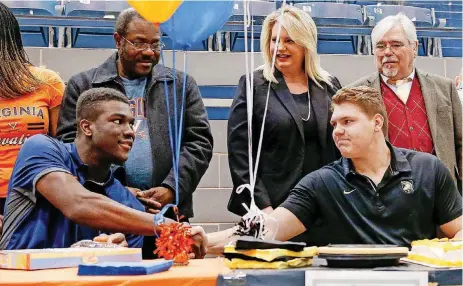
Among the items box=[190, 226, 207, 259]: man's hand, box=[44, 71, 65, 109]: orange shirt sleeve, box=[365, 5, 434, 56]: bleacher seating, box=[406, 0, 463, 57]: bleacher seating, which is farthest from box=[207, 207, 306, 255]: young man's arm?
→ box=[406, 0, 463, 57]: bleacher seating

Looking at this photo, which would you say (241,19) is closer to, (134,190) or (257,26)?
(257,26)

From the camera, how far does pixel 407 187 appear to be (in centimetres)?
256

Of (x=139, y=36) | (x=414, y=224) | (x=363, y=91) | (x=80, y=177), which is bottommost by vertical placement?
(x=414, y=224)

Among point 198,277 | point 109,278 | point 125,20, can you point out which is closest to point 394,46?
point 125,20

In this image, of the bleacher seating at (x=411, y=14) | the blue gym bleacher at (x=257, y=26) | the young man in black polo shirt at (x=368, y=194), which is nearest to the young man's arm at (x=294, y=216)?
the young man in black polo shirt at (x=368, y=194)

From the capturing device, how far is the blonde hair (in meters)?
3.14

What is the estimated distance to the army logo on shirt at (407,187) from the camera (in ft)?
8.38

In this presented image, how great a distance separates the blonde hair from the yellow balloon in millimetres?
891

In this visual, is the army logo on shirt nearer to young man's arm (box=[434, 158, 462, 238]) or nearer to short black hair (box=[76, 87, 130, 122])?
young man's arm (box=[434, 158, 462, 238])

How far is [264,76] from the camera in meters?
3.19

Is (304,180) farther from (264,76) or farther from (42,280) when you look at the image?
(42,280)

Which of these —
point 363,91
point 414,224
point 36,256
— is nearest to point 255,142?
point 363,91

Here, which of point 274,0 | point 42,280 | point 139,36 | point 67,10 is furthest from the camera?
point 274,0

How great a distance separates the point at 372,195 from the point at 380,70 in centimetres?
103
